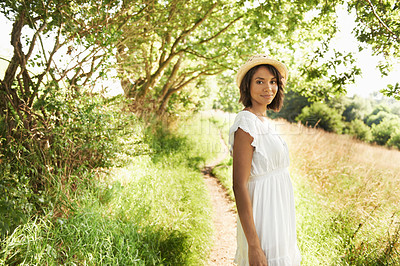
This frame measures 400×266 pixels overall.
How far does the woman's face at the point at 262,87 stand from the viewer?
1959 millimetres

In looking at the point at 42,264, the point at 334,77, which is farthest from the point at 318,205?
the point at 42,264

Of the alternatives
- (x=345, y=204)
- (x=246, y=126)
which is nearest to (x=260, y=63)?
(x=246, y=126)

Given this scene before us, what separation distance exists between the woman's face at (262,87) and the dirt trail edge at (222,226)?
114 inches

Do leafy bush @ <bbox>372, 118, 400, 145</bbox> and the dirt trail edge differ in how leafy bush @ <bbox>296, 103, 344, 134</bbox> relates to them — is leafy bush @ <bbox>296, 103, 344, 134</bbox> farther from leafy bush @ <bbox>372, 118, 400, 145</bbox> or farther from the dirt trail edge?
the dirt trail edge

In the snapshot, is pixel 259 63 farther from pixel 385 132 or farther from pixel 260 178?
pixel 385 132

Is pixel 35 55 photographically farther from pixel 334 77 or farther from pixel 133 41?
pixel 334 77

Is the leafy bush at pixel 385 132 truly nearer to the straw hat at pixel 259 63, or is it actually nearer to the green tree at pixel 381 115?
the green tree at pixel 381 115

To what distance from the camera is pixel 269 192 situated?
1.86 meters

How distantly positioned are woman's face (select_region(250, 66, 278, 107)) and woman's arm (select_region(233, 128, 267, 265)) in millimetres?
389

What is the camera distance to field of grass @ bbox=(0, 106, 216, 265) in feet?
8.51

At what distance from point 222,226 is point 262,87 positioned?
151 inches

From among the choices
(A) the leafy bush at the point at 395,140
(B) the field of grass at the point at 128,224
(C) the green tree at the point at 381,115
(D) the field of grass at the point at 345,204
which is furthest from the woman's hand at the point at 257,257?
(C) the green tree at the point at 381,115

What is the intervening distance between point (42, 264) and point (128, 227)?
1.22 m

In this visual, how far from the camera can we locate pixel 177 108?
12453 mm
